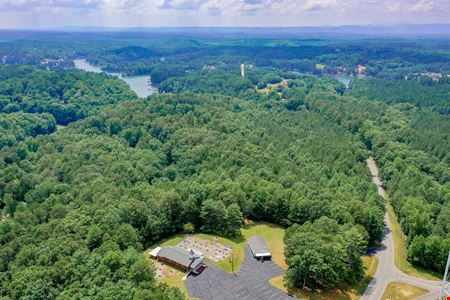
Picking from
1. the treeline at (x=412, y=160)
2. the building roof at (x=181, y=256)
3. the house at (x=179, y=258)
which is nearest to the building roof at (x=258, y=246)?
the house at (x=179, y=258)

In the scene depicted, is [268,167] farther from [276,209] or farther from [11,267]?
[11,267]

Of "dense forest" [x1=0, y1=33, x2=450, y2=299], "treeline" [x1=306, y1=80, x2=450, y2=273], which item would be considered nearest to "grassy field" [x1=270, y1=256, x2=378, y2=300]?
"dense forest" [x1=0, y1=33, x2=450, y2=299]

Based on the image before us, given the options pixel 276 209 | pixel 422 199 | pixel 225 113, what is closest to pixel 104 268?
pixel 276 209

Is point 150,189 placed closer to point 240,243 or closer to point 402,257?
point 240,243

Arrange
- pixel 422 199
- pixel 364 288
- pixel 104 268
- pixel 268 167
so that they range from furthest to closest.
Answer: pixel 268 167
pixel 422 199
pixel 364 288
pixel 104 268

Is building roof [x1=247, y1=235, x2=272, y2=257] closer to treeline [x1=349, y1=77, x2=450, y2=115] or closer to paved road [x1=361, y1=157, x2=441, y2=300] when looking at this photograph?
paved road [x1=361, y1=157, x2=441, y2=300]

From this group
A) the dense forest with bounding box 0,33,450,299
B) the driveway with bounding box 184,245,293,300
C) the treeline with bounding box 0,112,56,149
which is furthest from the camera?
the treeline with bounding box 0,112,56,149
